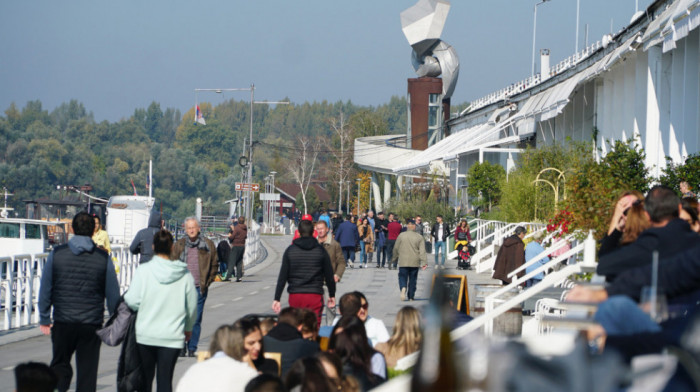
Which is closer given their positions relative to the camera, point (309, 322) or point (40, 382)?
point (40, 382)

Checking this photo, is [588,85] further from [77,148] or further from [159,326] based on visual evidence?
[77,148]

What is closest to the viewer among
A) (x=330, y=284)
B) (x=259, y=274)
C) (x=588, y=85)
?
(x=330, y=284)

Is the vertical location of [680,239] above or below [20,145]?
below

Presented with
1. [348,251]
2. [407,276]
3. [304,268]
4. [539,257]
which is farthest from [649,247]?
[348,251]

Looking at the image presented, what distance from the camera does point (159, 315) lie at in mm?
7578

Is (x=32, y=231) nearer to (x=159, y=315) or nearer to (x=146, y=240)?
(x=146, y=240)

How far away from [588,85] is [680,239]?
1142 inches

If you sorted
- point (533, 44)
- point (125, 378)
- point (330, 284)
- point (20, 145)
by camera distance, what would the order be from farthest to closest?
point (20, 145)
point (533, 44)
point (330, 284)
point (125, 378)

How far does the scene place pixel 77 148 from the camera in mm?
175875

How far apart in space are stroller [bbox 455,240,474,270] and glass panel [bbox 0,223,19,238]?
13555mm

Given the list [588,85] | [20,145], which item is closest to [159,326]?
[588,85]

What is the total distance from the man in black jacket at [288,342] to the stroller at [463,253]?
21549mm

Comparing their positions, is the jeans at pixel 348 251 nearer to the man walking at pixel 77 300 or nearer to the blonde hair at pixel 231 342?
the man walking at pixel 77 300

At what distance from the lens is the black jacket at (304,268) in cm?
1020
